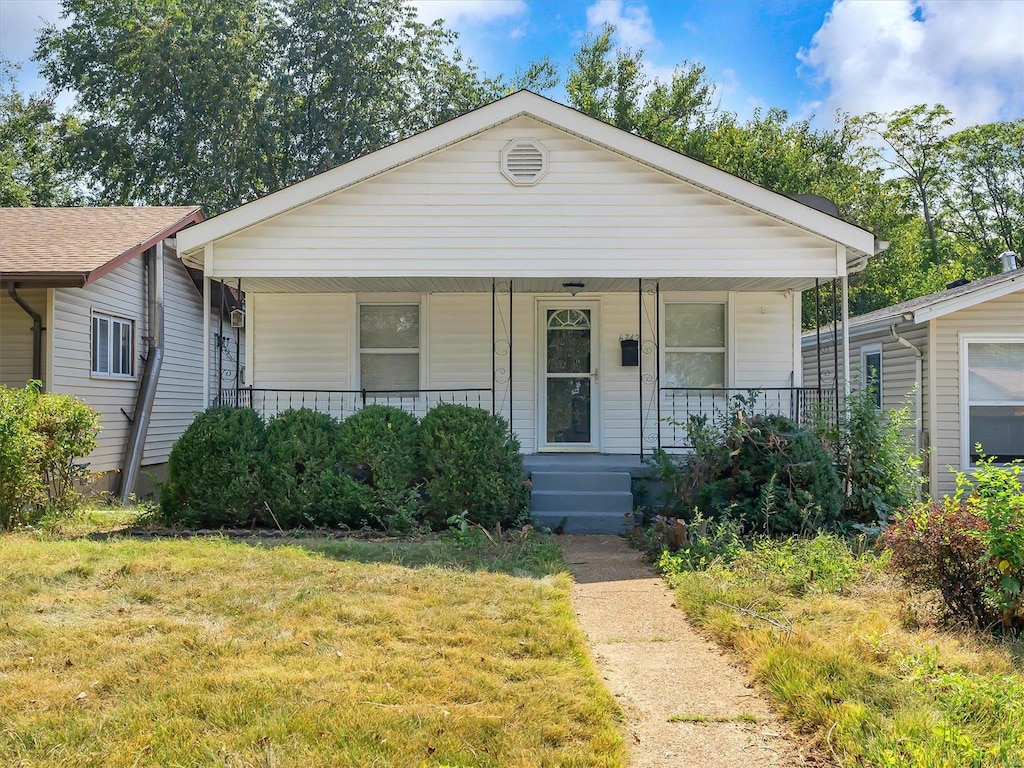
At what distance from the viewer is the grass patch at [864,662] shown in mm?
3162

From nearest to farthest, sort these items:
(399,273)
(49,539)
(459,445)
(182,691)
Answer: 1. (182,691)
2. (49,539)
3. (459,445)
4. (399,273)

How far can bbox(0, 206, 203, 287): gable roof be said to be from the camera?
1042 cm

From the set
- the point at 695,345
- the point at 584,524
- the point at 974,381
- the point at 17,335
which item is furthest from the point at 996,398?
the point at 17,335

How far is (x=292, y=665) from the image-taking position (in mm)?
4094

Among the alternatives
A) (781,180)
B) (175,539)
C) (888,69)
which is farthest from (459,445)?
(888,69)

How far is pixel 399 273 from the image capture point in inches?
359

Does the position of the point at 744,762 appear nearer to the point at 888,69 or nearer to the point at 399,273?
the point at 399,273

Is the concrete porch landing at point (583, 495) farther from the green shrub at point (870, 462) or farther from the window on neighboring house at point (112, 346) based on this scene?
the window on neighboring house at point (112, 346)

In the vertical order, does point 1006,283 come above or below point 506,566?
above

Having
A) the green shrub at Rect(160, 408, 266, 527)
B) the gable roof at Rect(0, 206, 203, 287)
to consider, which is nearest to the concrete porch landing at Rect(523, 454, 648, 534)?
the green shrub at Rect(160, 408, 266, 527)

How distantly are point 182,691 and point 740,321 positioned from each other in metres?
8.79

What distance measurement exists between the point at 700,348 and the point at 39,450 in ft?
26.5

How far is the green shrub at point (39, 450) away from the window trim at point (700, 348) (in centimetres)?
721

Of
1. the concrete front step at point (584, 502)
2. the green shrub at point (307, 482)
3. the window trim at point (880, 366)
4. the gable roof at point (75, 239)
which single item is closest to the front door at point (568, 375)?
the concrete front step at point (584, 502)
